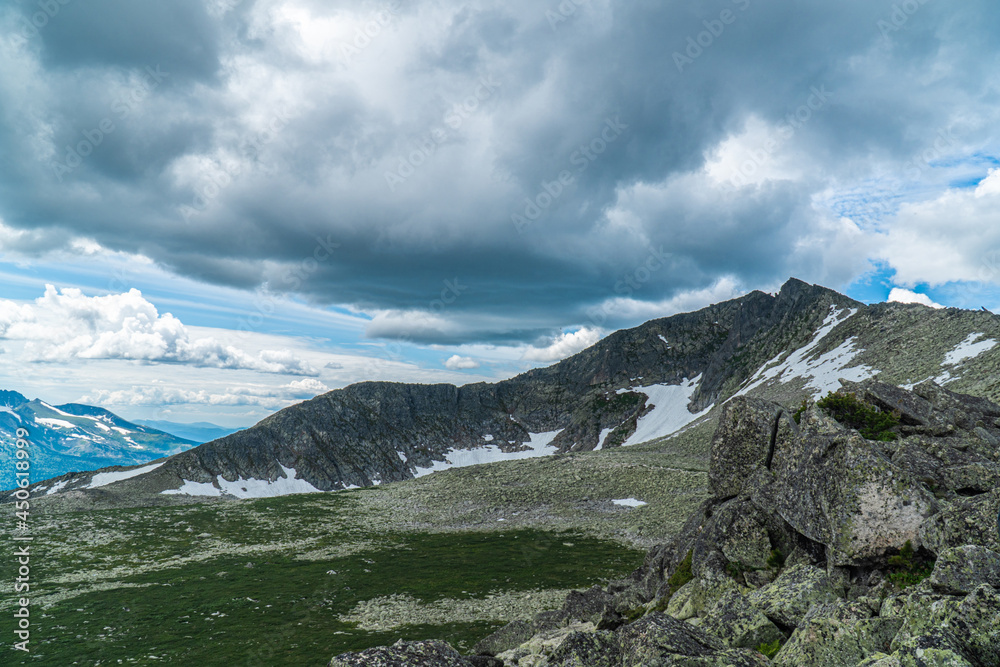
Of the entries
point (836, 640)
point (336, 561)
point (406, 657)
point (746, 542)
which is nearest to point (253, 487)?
point (336, 561)

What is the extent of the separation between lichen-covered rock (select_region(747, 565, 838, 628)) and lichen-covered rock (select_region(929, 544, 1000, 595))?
2885 mm

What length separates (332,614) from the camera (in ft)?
115

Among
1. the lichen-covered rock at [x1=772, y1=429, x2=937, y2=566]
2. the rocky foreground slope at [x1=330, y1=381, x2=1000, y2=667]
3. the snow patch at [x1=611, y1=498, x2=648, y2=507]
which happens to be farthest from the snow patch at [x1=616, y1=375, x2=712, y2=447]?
the lichen-covered rock at [x1=772, y1=429, x2=937, y2=566]

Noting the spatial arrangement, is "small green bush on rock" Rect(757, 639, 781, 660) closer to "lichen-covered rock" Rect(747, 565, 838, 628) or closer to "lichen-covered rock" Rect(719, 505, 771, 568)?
"lichen-covered rock" Rect(747, 565, 838, 628)

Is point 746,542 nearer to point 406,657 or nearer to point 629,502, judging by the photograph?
point 406,657

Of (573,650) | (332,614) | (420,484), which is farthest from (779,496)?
(420,484)

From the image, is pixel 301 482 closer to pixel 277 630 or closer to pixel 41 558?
pixel 41 558

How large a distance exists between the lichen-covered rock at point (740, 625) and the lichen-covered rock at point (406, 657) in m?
6.84

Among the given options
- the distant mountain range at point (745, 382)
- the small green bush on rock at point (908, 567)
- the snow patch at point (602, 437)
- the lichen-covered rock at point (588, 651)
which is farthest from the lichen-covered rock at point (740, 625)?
the snow patch at point (602, 437)

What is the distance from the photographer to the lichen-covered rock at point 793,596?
1281 cm

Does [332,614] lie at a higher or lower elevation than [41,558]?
higher

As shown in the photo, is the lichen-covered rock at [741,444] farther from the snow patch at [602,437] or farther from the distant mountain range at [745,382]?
the snow patch at [602,437]

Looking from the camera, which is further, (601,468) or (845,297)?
(845,297)

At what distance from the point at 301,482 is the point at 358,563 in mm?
136958
